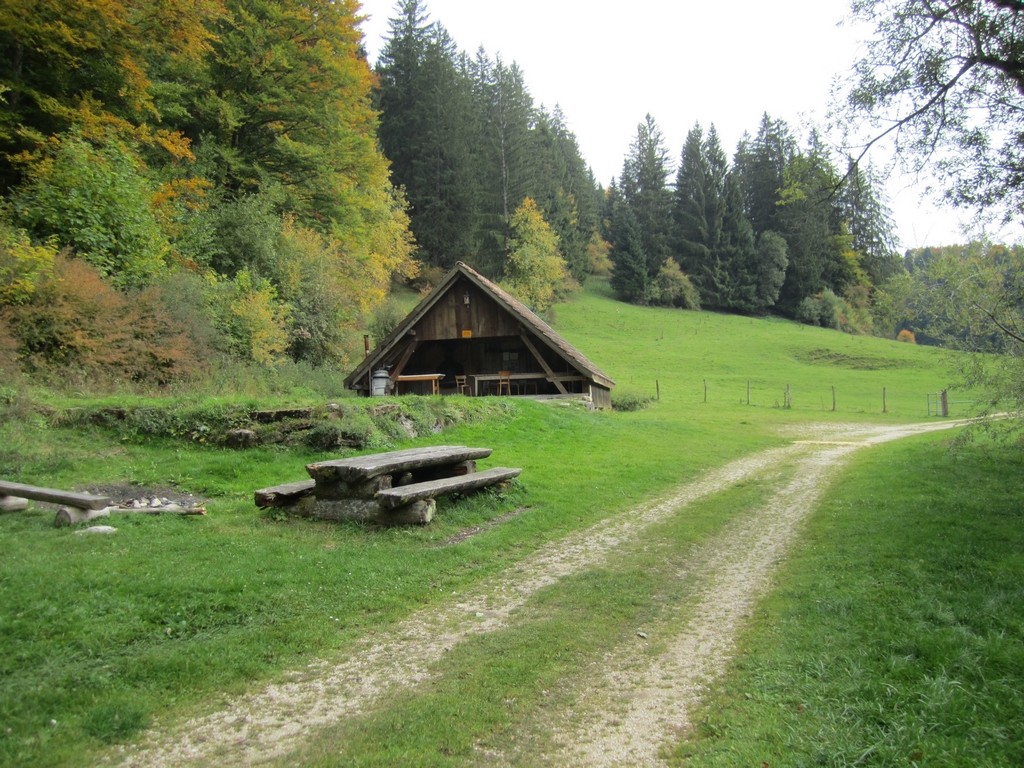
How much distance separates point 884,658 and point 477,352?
21362 millimetres

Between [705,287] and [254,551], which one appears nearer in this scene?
[254,551]

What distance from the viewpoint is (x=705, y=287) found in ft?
237

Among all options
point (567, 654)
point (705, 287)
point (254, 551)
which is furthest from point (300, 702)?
point (705, 287)

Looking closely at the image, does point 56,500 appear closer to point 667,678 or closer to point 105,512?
point 105,512

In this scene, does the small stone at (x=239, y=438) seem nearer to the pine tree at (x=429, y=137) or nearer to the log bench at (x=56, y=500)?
the log bench at (x=56, y=500)

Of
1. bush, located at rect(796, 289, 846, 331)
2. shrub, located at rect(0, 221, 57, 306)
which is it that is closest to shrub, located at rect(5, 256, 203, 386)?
shrub, located at rect(0, 221, 57, 306)

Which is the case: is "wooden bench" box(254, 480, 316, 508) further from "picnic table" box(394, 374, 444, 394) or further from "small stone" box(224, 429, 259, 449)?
"picnic table" box(394, 374, 444, 394)

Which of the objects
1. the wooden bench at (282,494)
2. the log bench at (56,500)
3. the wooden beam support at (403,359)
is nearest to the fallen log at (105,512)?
the log bench at (56,500)

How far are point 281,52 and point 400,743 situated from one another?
27255mm

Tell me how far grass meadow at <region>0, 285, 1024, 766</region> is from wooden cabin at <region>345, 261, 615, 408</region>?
10.8 metres

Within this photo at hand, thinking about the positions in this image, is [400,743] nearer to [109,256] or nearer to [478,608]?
[478,608]

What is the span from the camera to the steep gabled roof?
22250 millimetres

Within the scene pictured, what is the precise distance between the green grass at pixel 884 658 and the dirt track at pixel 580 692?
0.27 m

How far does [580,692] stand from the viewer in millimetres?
4195
